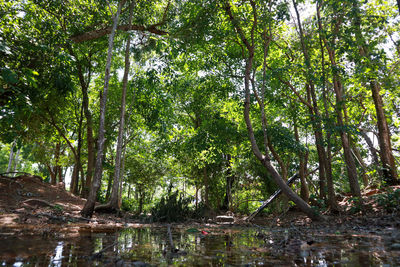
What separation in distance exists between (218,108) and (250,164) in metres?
3.95

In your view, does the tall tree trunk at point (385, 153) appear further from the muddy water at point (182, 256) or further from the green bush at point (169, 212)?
the muddy water at point (182, 256)

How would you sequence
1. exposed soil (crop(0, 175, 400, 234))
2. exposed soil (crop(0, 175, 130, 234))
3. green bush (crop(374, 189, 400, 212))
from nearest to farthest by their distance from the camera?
exposed soil (crop(0, 175, 130, 234))
exposed soil (crop(0, 175, 400, 234))
green bush (crop(374, 189, 400, 212))

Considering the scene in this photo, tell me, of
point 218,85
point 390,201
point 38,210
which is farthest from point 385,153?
point 38,210

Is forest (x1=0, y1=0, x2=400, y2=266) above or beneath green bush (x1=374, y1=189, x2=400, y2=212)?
above

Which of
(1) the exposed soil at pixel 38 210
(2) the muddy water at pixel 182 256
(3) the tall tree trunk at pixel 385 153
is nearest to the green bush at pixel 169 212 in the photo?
(1) the exposed soil at pixel 38 210

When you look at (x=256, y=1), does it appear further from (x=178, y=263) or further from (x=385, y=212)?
(x=178, y=263)

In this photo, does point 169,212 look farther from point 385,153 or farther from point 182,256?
point 385,153

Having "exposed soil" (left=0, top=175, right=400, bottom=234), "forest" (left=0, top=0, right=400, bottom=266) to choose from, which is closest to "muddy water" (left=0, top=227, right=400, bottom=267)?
"exposed soil" (left=0, top=175, right=400, bottom=234)

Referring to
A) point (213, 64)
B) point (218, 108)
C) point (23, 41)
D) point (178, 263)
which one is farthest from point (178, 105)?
point (178, 263)

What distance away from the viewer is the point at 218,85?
39.1 feet

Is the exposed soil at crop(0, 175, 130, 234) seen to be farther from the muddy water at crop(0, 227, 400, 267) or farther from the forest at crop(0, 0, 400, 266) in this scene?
the muddy water at crop(0, 227, 400, 267)

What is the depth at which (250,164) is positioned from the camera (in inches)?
570

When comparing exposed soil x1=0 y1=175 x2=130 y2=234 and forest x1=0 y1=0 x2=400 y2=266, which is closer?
exposed soil x1=0 y1=175 x2=130 y2=234

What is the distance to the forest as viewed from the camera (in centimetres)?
736
